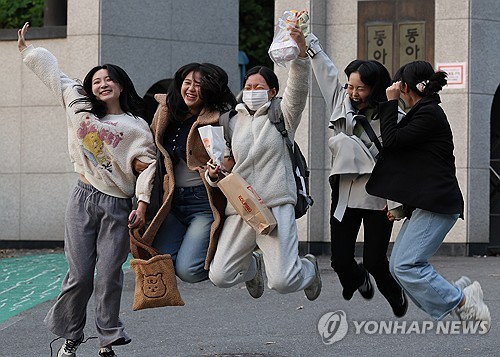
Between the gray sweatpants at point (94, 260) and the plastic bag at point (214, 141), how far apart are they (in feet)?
2.85

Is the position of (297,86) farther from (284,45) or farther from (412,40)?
(412,40)

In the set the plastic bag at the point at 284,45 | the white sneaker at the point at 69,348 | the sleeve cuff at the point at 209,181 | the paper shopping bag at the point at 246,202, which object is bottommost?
the white sneaker at the point at 69,348

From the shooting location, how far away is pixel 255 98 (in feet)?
28.0

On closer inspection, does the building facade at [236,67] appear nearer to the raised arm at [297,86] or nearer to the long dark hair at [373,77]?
the long dark hair at [373,77]

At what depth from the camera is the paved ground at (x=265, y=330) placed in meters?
9.47

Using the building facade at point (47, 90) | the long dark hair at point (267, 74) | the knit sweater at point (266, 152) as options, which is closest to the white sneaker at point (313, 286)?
the knit sweater at point (266, 152)

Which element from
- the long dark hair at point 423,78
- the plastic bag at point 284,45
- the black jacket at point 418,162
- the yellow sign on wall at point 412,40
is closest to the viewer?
the plastic bag at point 284,45

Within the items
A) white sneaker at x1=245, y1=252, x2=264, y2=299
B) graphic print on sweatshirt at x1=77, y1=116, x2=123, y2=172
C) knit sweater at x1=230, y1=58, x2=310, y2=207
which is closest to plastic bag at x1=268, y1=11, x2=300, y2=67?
knit sweater at x1=230, y1=58, x2=310, y2=207

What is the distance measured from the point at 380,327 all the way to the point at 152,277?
104 inches

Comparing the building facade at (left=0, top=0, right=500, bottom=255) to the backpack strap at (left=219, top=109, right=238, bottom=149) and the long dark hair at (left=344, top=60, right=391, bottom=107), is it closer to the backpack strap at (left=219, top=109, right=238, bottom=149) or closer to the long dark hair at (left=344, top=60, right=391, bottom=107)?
the long dark hair at (left=344, top=60, right=391, bottom=107)

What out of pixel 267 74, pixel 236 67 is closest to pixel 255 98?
pixel 267 74

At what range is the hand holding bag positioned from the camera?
8547 mm

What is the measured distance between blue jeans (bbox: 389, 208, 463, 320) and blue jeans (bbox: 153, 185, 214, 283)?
140 cm

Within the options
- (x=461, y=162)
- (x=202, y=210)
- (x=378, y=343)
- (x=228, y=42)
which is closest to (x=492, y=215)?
(x=461, y=162)
